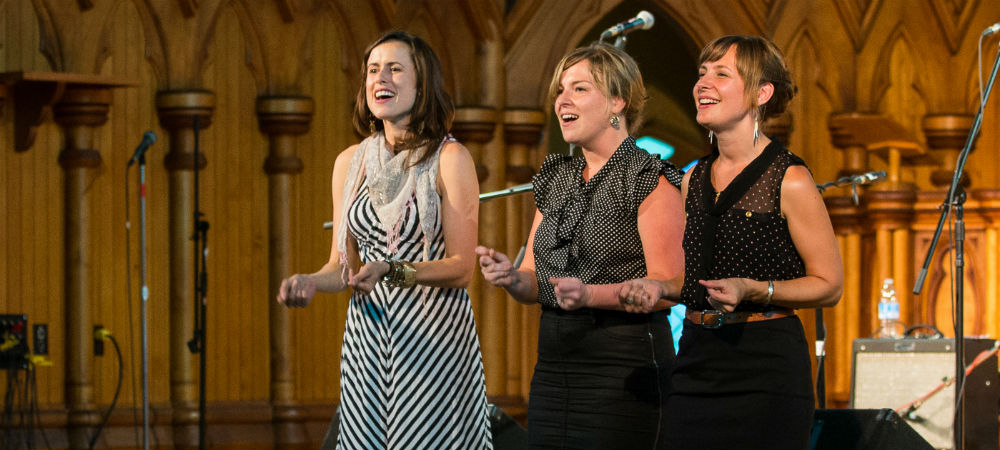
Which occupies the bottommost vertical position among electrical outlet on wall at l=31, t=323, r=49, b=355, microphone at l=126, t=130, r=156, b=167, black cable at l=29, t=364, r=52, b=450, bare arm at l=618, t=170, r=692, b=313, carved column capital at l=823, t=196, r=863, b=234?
black cable at l=29, t=364, r=52, b=450

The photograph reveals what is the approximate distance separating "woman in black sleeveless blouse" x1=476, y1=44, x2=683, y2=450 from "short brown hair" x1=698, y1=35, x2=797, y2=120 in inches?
11.1

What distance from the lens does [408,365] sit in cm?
295

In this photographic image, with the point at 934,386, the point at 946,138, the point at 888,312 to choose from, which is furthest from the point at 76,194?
the point at 946,138

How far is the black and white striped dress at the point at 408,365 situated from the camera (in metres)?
2.93

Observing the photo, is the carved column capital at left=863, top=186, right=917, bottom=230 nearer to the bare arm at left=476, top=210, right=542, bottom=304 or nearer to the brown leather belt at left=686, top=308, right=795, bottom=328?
the bare arm at left=476, top=210, right=542, bottom=304

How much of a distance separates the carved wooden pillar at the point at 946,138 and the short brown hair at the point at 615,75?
18.1 feet

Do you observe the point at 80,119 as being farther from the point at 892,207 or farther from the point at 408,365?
the point at 892,207

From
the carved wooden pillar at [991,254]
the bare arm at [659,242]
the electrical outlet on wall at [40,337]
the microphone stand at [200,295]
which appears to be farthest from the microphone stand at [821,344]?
the electrical outlet on wall at [40,337]

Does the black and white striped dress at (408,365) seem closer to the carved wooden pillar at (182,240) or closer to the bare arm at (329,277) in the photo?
the bare arm at (329,277)

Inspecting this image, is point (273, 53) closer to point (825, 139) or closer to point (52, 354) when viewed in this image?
point (52, 354)

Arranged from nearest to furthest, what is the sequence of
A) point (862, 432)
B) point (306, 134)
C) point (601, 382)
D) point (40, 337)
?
point (601, 382), point (862, 432), point (40, 337), point (306, 134)

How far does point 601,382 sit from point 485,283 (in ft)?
15.1

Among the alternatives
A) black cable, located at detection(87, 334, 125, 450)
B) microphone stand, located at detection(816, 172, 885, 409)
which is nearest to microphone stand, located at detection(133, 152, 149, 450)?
black cable, located at detection(87, 334, 125, 450)

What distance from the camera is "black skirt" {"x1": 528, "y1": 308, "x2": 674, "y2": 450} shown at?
9.10 ft
